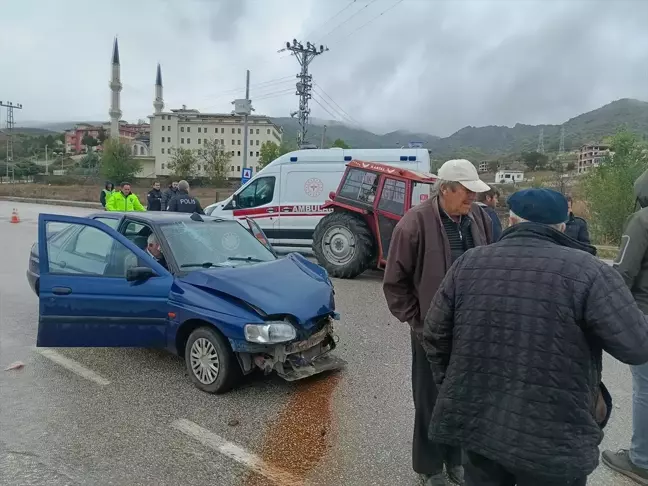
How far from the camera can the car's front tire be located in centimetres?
427

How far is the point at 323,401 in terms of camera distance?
4.33m

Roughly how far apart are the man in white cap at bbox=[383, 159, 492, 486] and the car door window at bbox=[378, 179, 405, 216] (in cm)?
637

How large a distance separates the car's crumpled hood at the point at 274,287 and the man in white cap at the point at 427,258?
1.47m

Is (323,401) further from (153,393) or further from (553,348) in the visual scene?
(553,348)

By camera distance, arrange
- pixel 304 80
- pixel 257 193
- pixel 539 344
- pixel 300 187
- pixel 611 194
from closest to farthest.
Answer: pixel 539 344 < pixel 300 187 < pixel 257 193 < pixel 611 194 < pixel 304 80

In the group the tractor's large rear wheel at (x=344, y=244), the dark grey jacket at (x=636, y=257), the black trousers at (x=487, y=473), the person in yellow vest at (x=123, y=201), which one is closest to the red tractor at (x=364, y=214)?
the tractor's large rear wheel at (x=344, y=244)

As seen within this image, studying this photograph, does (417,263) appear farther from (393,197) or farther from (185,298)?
(393,197)

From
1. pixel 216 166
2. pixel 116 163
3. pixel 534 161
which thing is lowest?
pixel 216 166

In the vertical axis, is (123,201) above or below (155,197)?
below

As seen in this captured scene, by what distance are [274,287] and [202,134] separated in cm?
11941

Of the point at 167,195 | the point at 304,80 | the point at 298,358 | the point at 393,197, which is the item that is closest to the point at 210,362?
the point at 298,358

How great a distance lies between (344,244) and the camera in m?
9.93

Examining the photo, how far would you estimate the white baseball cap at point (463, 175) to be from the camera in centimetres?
291

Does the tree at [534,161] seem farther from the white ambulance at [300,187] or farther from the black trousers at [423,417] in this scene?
the black trousers at [423,417]
